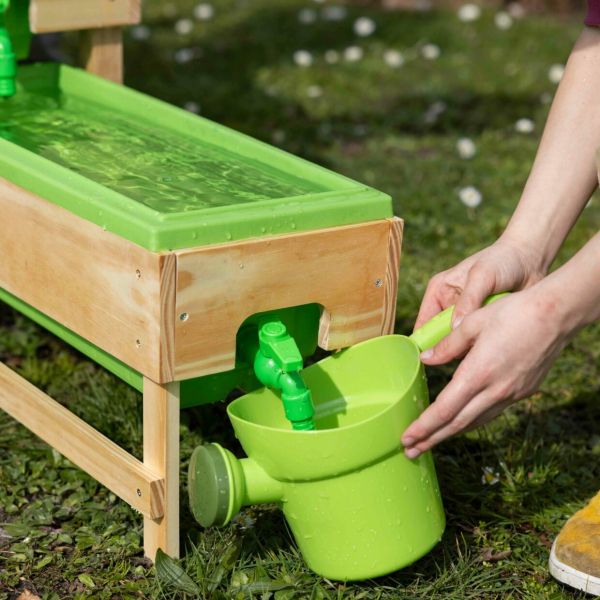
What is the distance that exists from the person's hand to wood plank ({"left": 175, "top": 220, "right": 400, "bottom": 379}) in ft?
→ 0.92

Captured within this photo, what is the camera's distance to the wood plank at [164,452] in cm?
171

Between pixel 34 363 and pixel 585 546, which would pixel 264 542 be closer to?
pixel 585 546

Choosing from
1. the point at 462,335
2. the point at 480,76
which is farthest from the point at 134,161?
the point at 480,76

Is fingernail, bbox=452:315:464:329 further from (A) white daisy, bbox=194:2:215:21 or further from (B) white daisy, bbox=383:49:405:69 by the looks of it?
(A) white daisy, bbox=194:2:215:21

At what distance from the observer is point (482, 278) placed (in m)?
1.75

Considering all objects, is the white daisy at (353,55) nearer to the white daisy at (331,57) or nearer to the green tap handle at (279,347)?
the white daisy at (331,57)

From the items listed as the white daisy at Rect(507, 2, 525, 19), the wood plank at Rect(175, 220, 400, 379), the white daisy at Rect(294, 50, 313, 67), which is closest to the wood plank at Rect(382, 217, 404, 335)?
the wood plank at Rect(175, 220, 400, 379)

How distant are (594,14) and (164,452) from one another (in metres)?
1.05

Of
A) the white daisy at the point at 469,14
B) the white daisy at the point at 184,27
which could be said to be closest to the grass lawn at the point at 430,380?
the white daisy at the point at 184,27

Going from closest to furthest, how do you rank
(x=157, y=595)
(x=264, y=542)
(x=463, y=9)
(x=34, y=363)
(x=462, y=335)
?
(x=462, y=335)
(x=157, y=595)
(x=264, y=542)
(x=34, y=363)
(x=463, y=9)

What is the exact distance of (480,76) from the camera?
4.90m

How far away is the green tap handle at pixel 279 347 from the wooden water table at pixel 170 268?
0.04 metres

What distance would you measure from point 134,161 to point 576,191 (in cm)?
82

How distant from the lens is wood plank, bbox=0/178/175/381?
1.63 m
